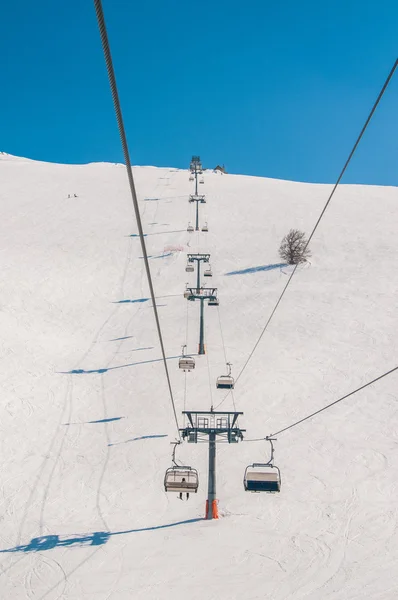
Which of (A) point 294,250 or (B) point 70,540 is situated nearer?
(B) point 70,540

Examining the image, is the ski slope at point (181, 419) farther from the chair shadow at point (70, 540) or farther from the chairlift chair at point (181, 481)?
the chairlift chair at point (181, 481)

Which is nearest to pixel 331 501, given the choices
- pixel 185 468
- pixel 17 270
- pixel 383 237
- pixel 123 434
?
pixel 185 468

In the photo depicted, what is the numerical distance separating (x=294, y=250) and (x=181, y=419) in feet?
76.5

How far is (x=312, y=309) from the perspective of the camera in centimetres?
3266

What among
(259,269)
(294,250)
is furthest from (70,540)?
(294,250)

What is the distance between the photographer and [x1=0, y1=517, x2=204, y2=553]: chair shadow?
46.3ft

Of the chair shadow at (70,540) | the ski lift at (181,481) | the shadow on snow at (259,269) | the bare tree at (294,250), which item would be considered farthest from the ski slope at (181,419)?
the ski lift at (181,481)

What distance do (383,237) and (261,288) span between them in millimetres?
16375

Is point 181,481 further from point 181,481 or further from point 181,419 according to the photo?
point 181,419

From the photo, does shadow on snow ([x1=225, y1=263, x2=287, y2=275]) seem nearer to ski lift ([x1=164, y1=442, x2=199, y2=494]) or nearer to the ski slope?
the ski slope

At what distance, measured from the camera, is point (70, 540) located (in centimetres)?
1444

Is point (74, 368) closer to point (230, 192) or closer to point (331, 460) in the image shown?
point (331, 460)

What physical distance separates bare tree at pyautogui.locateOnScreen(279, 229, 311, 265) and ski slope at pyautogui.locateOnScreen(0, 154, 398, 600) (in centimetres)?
131

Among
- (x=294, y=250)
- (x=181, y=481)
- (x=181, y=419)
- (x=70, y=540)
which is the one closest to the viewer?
(x=181, y=481)
